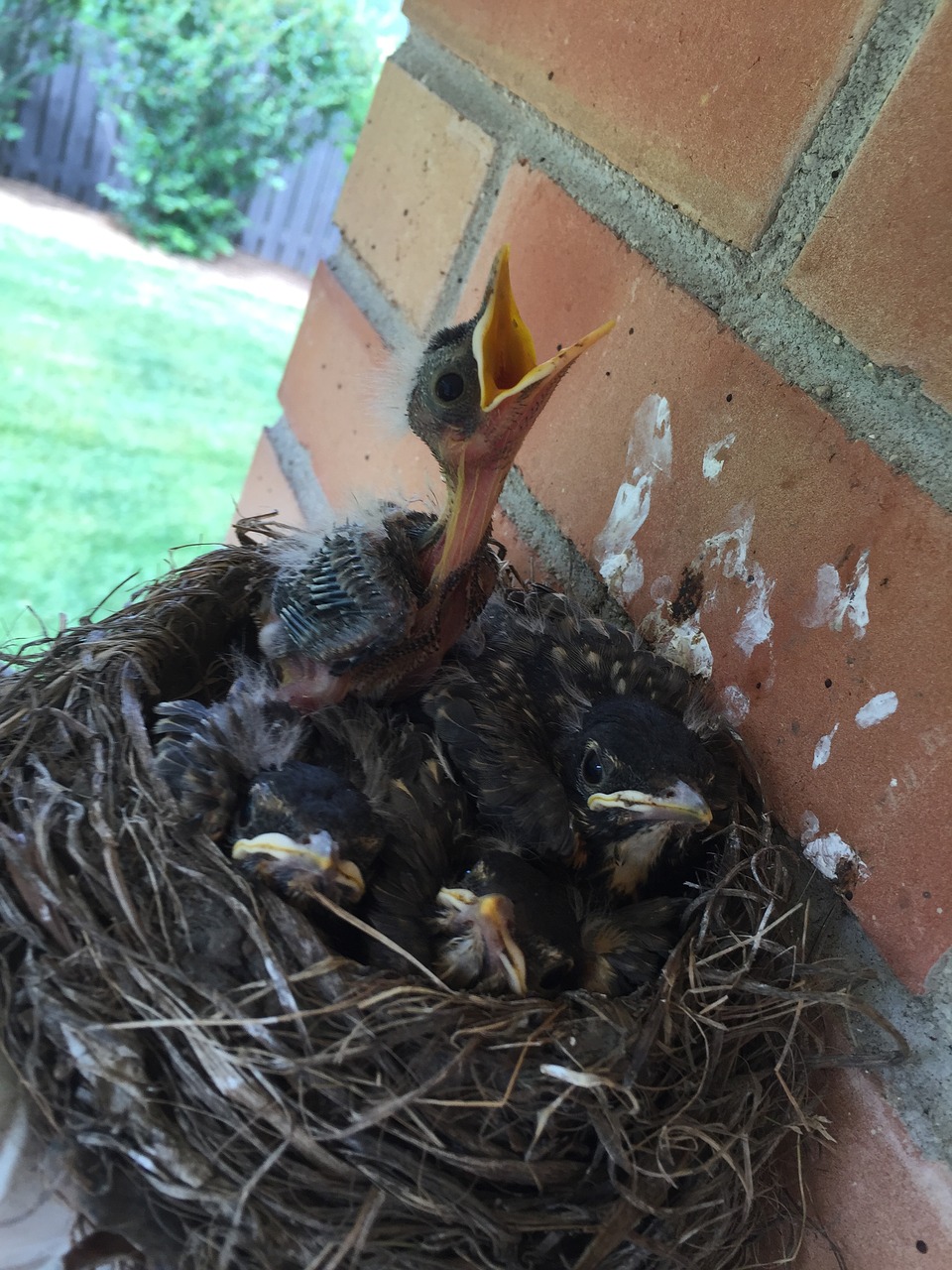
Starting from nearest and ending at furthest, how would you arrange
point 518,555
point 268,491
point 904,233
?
1. point 904,233
2. point 518,555
3. point 268,491

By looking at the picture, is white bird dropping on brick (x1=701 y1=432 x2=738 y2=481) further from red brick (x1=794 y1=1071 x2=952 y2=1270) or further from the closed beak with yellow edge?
red brick (x1=794 y1=1071 x2=952 y2=1270)

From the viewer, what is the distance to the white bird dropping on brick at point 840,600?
0.68 meters

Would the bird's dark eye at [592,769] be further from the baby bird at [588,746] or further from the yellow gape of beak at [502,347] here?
the yellow gape of beak at [502,347]

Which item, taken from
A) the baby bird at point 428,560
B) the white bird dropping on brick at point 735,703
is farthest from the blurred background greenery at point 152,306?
the white bird dropping on brick at point 735,703

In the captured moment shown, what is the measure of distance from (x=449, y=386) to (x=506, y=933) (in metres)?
0.43

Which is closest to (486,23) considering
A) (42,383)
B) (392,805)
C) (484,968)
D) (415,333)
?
(415,333)

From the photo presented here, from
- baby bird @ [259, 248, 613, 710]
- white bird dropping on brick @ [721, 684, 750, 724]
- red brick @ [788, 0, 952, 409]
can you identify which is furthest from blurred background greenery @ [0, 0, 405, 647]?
red brick @ [788, 0, 952, 409]

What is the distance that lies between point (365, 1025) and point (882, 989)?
356mm

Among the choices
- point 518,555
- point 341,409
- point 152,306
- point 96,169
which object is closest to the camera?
point 518,555

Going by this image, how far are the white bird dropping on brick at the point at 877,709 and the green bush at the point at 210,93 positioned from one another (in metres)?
5.90

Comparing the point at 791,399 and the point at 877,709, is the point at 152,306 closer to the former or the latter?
the point at 791,399

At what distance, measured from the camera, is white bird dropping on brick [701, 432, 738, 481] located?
81cm


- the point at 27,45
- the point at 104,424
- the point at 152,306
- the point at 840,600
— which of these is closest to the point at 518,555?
the point at 840,600

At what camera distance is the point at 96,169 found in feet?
19.5
